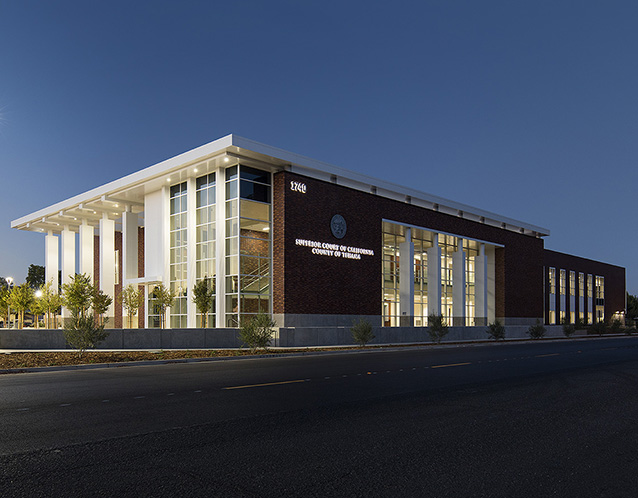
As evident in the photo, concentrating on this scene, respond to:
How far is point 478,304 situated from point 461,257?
6312 millimetres

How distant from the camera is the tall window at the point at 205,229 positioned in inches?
1438

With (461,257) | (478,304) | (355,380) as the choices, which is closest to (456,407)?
(355,380)

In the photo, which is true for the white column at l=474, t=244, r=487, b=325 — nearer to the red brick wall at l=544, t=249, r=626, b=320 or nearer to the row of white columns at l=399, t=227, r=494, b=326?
the row of white columns at l=399, t=227, r=494, b=326

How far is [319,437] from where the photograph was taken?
24.7ft

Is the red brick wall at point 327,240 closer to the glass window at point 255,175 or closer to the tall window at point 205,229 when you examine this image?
the glass window at point 255,175

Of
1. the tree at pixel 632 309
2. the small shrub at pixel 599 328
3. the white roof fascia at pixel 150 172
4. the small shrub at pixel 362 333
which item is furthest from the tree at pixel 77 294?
the tree at pixel 632 309

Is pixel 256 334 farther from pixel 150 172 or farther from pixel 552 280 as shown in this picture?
pixel 552 280

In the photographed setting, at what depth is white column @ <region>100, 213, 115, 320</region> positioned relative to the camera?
4600 cm

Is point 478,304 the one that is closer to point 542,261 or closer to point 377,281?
point 542,261

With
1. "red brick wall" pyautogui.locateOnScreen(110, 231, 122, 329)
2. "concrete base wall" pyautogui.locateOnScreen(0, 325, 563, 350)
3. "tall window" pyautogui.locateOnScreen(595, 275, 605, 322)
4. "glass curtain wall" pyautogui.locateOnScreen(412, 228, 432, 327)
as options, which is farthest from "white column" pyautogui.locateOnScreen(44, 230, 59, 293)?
"tall window" pyautogui.locateOnScreen(595, 275, 605, 322)

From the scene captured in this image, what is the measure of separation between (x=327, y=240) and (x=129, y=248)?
16735mm

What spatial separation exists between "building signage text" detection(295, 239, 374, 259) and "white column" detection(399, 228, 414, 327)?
5.98 m

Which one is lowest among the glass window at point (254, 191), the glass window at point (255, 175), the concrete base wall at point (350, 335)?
the concrete base wall at point (350, 335)

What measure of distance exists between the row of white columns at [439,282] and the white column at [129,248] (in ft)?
71.5
